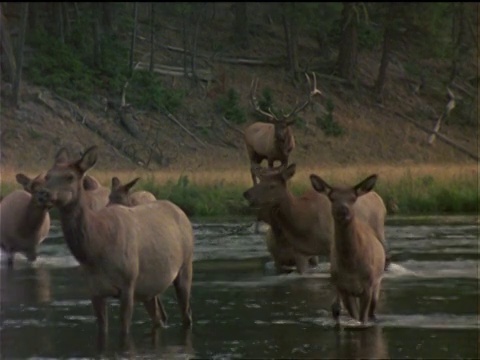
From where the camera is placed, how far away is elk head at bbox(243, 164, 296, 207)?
17.8 meters

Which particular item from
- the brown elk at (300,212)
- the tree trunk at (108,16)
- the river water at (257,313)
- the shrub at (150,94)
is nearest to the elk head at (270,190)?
the brown elk at (300,212)

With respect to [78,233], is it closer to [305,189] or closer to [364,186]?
[364,186]

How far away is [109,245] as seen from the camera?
13.6 metres

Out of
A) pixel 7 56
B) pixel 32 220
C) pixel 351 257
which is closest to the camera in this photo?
pixel 351 257

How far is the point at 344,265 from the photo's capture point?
1457cm

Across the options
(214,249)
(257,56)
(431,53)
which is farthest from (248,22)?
(214,249)

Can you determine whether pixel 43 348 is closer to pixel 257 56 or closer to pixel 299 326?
pixel 299 326

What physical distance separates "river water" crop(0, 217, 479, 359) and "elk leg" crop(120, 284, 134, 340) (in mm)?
155

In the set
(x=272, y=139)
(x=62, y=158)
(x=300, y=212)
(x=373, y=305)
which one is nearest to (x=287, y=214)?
(x=300, y=212)

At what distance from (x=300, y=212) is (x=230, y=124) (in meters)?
37.1

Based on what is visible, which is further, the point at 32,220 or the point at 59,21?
the point at 59,21

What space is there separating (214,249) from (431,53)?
4006 cm

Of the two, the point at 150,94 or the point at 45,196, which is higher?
the point at 150,94

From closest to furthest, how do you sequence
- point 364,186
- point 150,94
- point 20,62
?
1. point 364,186
2. point 20,62
3. point 150,94
